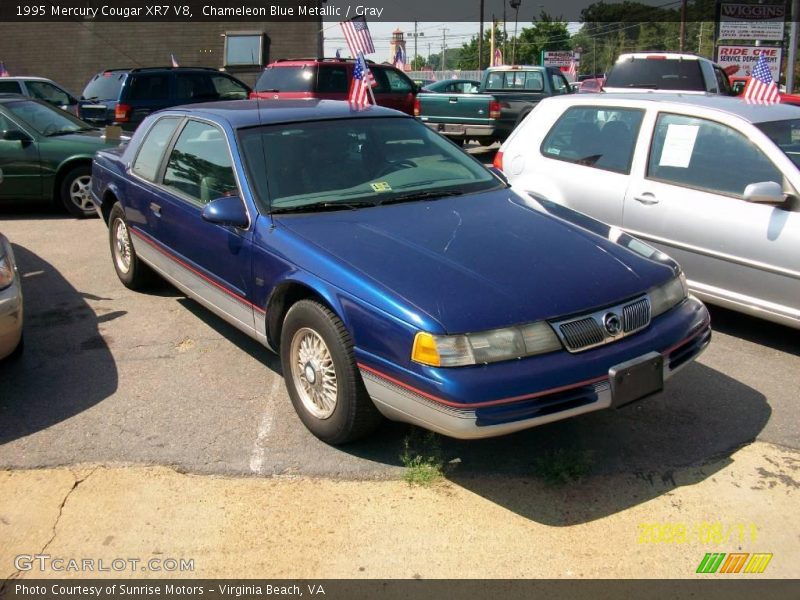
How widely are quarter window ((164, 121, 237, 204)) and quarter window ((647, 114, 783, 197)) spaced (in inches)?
120

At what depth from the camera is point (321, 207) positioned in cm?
406

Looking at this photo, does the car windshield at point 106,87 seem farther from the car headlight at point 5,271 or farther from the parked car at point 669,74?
the car headlight at point 5,271

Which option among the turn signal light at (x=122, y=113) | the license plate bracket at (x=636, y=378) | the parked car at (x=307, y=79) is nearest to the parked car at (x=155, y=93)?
the turn signal light at (x=122, y=113)

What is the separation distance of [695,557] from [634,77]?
36.4ft

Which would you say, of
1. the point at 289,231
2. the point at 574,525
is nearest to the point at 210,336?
the point at 289,231

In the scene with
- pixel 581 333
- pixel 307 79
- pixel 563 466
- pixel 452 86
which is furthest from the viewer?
pixel 452 86

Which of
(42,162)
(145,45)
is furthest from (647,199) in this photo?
(145,45)

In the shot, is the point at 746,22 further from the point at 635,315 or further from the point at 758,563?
the point at 758,563

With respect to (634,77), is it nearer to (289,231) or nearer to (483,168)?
(483,168)

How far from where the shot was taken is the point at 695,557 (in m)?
2.91

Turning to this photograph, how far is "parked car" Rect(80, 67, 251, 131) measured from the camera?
42.8ft

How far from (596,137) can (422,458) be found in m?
3.46

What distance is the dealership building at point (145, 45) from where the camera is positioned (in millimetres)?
26375

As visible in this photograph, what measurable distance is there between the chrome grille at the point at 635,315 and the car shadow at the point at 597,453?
0.51 metres
